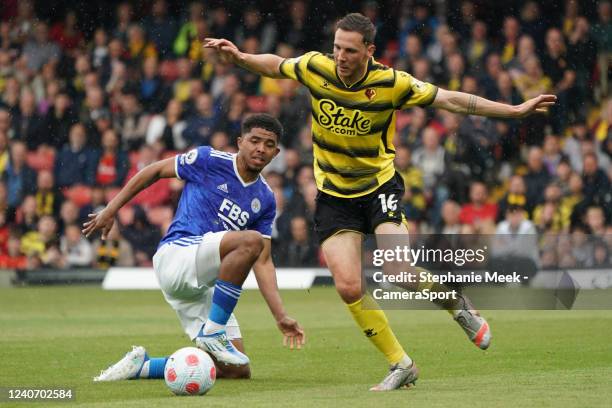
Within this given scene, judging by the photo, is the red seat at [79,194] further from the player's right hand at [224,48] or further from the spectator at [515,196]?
the player's right hand at [224,48]

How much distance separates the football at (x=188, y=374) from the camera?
26.9 feet

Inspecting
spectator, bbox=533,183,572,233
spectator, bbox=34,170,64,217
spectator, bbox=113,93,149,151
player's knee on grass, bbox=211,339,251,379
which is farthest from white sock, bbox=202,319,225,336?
spectator, bbox=113,93,149,151

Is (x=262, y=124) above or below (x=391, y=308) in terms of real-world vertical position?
above

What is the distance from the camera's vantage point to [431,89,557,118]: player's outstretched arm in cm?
850

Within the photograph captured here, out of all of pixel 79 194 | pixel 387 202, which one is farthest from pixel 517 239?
pixel 387 202

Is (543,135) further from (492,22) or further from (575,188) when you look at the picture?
(492,22)

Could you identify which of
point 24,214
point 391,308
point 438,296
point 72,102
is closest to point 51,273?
point 24,214

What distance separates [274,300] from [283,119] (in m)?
11.2

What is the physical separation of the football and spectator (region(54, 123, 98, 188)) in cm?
1274

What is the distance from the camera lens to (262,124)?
934cm

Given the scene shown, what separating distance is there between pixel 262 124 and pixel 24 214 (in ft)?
38.7

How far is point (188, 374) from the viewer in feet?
26.9

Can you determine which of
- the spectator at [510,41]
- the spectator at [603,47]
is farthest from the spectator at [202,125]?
the spectator at [603,47]

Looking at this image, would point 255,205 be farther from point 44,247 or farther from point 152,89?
point 152,89
